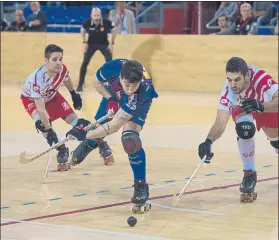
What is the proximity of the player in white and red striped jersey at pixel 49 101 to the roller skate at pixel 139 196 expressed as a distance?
2.05 ft

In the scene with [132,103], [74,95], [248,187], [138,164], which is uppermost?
[132,103]

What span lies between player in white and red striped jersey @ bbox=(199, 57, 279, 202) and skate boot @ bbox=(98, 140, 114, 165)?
5.01 feet

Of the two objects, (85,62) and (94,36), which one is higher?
(94,36)

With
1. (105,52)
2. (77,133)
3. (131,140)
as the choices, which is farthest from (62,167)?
(105,52)

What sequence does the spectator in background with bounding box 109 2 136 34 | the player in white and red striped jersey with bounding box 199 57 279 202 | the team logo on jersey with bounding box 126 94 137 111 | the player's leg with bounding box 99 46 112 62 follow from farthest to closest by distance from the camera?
the spectator in background with bounding box 109 2 136 34
the player's leg with bounding box 99 46 112 62
the team logo on jersey with bounding box 126 94 137 111
the player in white and red striped jersey with bounding box 199 57 279 202

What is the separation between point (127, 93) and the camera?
6293 millimetres

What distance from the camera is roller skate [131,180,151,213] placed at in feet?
22.6

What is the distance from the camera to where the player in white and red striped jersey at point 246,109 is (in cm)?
558

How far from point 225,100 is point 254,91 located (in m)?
0.32

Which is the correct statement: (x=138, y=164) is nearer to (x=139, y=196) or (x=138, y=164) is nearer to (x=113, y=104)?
(x=139, y=196)

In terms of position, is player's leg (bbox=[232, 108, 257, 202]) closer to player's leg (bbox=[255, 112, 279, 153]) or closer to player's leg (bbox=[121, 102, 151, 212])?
player's leg (bbox=[255, 112, 279, 153])

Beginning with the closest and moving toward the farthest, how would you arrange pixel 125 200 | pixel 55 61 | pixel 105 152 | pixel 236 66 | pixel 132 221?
pixel 236 66 < pixel 55 61 < pixel 132 221 < pixel 125 200 < pixel 105 152

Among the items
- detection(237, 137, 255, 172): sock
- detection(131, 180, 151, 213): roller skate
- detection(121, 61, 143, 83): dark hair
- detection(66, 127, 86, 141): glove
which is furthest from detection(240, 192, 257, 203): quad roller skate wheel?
detection(121, 61, 143, 83): dark hair

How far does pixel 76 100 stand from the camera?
6809 millimetres
